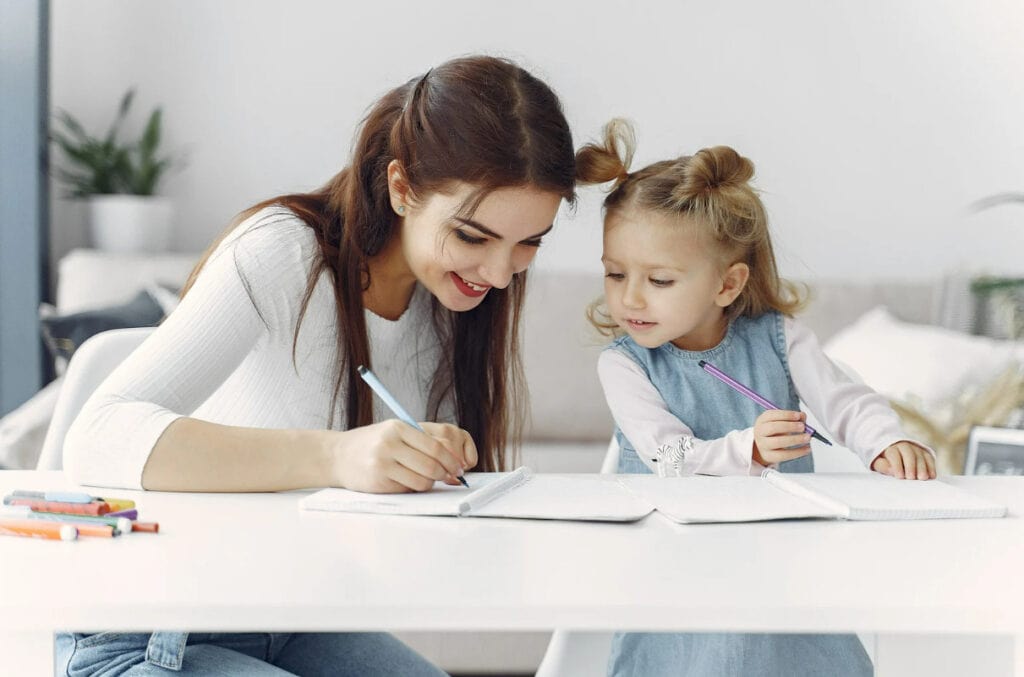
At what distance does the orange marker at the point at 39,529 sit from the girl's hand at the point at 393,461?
0.23 meters

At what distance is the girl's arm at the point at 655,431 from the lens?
122 cm

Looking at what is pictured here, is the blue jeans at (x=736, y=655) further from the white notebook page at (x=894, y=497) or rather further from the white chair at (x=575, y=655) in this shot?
the white notebook page at (x=894, y=497)

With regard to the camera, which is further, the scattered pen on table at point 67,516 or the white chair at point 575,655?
the white chair at point 575,655

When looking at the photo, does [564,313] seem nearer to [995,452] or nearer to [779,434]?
[995,452]

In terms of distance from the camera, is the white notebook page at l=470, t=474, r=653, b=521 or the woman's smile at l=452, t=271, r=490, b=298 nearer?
the white notebook page at l=470, t=474, r=653, b=521

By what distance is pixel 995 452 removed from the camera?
1828mm

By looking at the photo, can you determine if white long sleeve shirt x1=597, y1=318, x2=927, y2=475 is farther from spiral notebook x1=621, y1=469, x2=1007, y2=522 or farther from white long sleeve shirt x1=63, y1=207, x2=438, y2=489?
white long sleeve shirt x1=63, y1=207, x2=438, y2=489

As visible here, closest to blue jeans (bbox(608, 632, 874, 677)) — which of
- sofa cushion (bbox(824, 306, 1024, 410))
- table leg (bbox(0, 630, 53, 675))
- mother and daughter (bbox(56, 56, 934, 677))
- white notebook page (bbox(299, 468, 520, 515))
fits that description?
mother and daughter (bbox(56, 56, 934, 677))

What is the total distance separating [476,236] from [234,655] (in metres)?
0.49

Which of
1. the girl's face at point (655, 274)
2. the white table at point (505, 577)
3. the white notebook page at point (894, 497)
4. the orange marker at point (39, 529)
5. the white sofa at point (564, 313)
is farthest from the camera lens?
the white sofa at point (564, 313)

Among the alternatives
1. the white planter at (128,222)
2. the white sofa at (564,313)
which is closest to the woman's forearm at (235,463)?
the white sofa at (564,313)

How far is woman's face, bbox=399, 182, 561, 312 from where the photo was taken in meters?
1.20

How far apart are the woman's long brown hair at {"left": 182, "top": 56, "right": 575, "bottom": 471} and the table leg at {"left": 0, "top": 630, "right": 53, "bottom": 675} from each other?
24.4 inches

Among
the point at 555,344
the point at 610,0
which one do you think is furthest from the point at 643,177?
the point at 610,0
